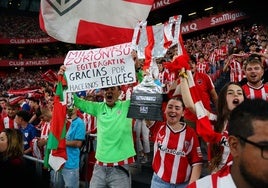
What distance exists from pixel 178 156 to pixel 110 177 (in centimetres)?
101

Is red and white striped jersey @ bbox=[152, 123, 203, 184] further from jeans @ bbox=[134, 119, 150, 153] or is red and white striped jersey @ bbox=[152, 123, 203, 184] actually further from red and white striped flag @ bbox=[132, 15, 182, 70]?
jeans @ bbox=[134, 119, 150, 153]

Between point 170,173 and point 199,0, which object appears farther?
point 199,0

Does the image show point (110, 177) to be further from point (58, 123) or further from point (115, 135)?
point (58, 123)

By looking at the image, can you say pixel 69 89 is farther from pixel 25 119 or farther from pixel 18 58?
pixel 18 58

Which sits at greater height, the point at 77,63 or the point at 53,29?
the point at 53,29

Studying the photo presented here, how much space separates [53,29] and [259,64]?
7.80 feet

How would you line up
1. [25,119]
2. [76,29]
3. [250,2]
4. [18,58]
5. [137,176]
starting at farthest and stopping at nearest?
Result: [18,58] < [250,2] < [25,119] < [137,176] < [76,29]

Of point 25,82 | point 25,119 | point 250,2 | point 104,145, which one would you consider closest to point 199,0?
point 250,2

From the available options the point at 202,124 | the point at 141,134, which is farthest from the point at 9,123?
the point at 202,124

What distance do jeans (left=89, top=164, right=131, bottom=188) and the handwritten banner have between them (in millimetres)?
856

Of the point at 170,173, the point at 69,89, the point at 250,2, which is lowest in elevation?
the point at 170,173

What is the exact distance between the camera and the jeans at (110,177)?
4.09 m

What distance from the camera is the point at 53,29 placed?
4.80m

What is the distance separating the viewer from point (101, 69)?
4.28 meters
